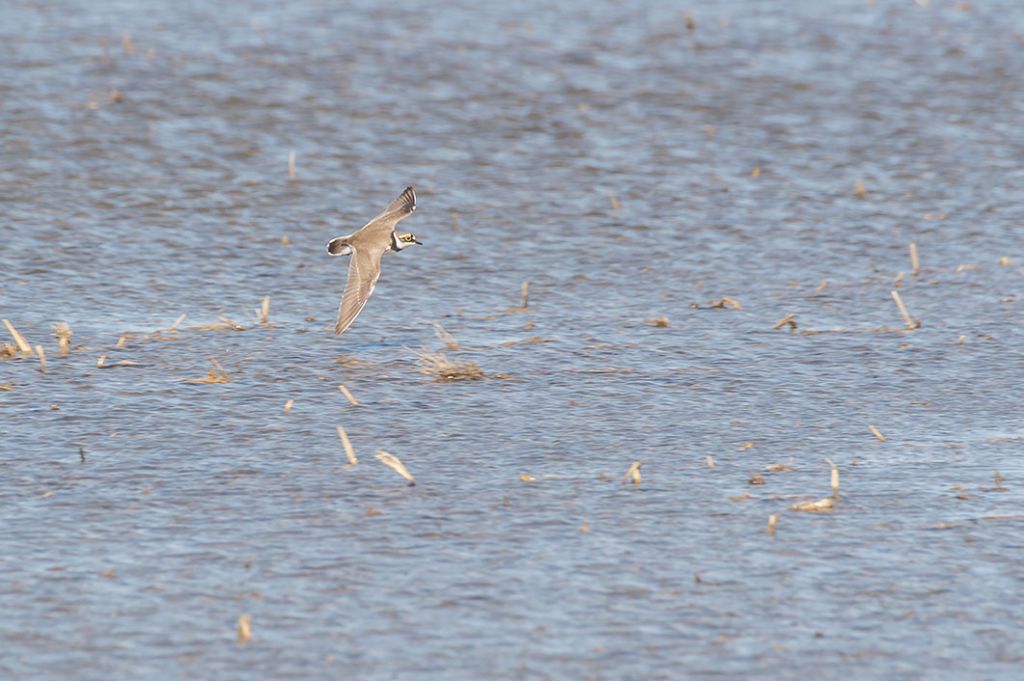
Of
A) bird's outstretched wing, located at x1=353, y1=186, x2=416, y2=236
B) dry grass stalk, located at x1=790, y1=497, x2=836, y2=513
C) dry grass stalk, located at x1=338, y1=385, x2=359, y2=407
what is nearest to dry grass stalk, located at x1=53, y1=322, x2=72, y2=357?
dry grass stalk, located at x1=338, y1=385, x2=359, y2=407

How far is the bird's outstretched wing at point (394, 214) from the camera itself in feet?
40.4

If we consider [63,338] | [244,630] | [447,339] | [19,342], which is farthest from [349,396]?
[244,630]

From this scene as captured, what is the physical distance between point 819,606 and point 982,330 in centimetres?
513

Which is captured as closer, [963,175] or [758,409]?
[758,409]

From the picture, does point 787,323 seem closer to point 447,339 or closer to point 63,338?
point 447,339

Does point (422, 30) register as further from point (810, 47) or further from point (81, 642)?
point (81, 642)

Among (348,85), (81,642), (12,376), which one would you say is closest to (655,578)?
(81,642)

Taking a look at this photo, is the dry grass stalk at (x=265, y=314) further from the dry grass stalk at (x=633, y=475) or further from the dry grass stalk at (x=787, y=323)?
the dry grass stalk at (x=633, y=475)

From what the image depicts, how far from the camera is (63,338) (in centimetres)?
1189

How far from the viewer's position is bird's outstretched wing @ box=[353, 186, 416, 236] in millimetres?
12320

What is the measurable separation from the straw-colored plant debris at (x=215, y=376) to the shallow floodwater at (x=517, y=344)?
0.09 meters

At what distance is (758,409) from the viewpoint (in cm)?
1116

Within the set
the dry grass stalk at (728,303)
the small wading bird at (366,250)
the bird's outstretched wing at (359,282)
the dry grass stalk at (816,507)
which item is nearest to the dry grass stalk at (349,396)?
the small wading bird at (366,250)

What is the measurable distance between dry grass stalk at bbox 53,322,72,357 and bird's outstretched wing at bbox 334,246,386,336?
1799mm
